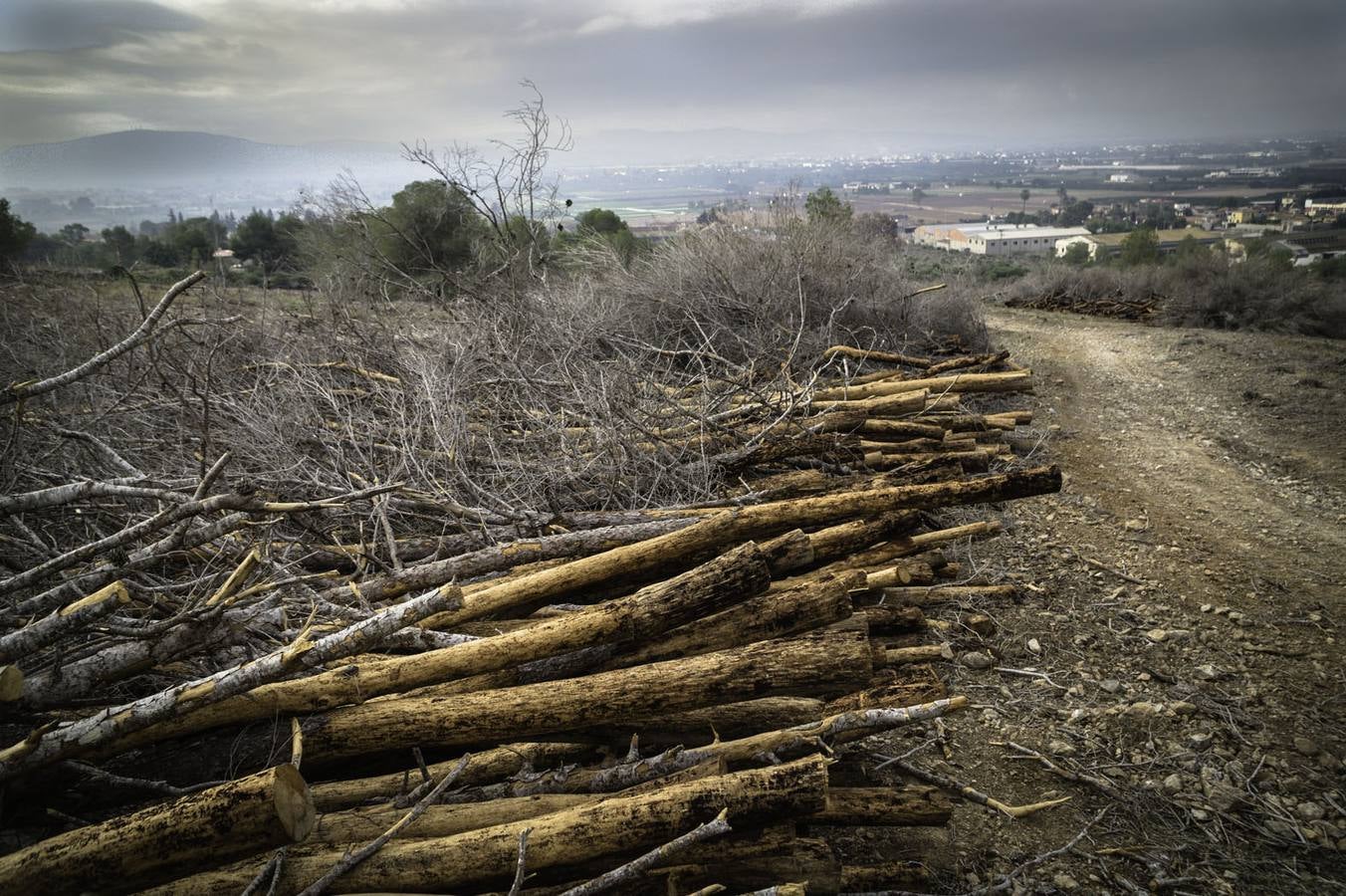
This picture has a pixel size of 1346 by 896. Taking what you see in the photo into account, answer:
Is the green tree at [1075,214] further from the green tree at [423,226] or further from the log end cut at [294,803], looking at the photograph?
the log end cut at [294,803]

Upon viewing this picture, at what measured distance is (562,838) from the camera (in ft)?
5.83

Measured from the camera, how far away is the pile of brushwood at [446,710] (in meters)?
1.72

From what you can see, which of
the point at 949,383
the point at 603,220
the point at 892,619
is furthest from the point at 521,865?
the point at 603,220

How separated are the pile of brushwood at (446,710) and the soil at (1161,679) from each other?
472 mm

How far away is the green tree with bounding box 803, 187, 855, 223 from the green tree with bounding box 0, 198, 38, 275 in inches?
635

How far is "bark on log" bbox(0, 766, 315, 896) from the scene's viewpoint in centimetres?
161

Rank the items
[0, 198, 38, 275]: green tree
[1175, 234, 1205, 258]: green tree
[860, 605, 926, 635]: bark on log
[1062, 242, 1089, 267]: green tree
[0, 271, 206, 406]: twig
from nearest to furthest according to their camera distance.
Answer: [0, 271, 206, 406]: twig < [860, 605, 926, 635]: bark on log < [0, 198, 38, 275]: green tree < [1175, 234, 1205, 258]: green tree < [1062, 242, 1089, 267]: green tree

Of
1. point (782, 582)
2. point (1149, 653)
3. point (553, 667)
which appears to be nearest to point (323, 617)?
point (553, 667)

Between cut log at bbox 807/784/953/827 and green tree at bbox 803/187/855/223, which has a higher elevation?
green tree at bbox 803/187/855/223

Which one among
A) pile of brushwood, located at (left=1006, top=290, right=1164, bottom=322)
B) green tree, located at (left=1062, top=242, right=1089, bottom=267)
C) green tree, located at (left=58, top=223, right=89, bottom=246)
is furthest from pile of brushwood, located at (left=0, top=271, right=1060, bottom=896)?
green tree, located at (left=1062, top=242, right=1089, bottom=267)

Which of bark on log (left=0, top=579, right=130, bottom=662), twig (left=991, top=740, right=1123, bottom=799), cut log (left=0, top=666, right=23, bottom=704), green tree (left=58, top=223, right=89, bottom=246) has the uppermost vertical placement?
green tree (left=58, top=223, right=89, bottom=246)

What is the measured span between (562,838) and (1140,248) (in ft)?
86.8

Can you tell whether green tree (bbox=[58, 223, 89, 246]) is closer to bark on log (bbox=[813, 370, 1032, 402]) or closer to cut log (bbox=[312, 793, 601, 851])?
bark on log (bbox=[813, 370, 1032, 402])

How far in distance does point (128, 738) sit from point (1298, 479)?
837cm
